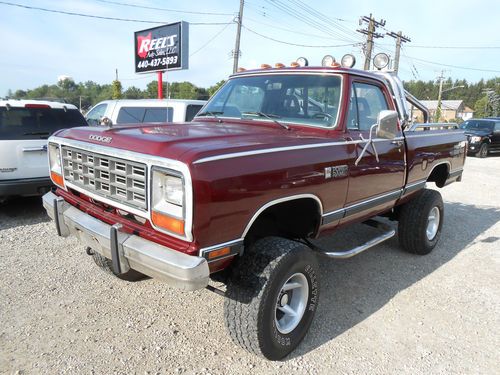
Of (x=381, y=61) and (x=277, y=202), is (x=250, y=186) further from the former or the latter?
(x=381, y=61)

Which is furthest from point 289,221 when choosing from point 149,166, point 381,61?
point 381,61

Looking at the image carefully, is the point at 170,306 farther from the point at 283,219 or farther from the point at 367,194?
the point at 367,194

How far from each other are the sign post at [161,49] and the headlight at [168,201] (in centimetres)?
1076

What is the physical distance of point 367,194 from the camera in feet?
11.8

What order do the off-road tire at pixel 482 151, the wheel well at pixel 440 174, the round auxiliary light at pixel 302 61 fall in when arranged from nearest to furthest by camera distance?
the round auxiliary light at pixel 302 61
the wheel well at pixel 440 174
the off-road tire at pixel 482 151

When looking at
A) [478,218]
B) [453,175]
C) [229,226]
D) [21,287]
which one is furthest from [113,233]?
[478,218]

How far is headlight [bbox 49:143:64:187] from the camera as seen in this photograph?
11.1ft

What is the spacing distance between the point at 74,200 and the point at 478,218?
6613 millimetres

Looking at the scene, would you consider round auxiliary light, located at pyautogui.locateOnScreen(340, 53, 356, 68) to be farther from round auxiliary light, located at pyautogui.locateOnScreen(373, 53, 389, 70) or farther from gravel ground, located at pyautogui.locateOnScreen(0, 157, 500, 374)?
gravel ground, located at pyautogui.locateOnScreen(0, 157, 500, 374)

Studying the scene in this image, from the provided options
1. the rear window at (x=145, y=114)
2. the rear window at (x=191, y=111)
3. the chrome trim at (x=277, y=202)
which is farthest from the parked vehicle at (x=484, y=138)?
the chrome trim at (x=277, y=202)

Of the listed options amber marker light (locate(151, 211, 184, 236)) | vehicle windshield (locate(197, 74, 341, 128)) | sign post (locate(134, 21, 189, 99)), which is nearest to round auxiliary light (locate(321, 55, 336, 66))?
vehicle windshield (locate(197, 74, 341, 128))

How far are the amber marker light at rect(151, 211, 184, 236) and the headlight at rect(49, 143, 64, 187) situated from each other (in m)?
1.46

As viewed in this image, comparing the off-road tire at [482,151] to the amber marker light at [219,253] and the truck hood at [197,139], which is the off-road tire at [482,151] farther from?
the amber marker light at [219,253]

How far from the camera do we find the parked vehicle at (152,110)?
24.3ft
